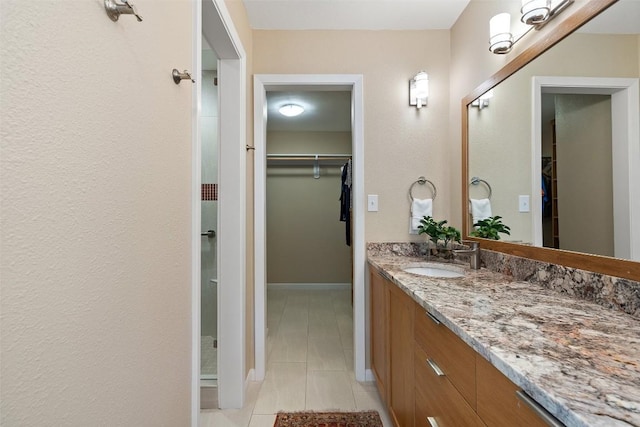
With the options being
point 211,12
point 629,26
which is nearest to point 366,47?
point 211,12

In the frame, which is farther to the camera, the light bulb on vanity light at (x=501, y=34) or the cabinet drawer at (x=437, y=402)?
the light bulb on vanity light at (x=501, y=34)

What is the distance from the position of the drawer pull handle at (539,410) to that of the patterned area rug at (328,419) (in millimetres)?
1338

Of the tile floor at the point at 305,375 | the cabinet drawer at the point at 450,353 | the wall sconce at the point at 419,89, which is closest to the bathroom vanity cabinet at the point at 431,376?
the cabinet drawer at the point at 450,353

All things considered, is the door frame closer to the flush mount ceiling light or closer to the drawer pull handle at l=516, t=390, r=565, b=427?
the drawer pull handle at l=516, t=390, r=565, b=427

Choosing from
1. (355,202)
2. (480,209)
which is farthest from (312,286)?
(480,209)

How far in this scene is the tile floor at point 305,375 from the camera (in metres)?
1.71

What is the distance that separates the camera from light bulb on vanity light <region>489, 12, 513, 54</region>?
144cm

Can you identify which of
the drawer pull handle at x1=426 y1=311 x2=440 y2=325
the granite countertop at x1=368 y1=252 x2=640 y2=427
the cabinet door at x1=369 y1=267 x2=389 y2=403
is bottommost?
the cabinet door at x1=369 y1=267 x2=389 y2=403

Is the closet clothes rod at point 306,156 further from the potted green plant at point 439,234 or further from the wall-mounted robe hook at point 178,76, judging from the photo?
the wall-mounted robe hook at point 178,76

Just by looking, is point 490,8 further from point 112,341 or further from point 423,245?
point 112,341

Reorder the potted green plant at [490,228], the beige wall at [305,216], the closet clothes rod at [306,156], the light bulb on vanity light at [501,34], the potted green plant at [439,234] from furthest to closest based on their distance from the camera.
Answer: the beige wall at [305,216], the closet clothes rod at [306,156], the potted green plant at [439,234], the potted green plant at [490,228], the light bulb on vanity light at [501,34]

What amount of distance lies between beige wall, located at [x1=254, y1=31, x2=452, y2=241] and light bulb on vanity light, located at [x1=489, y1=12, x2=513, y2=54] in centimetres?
66

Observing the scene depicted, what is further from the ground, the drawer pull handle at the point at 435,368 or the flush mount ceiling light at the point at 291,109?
the flush mount ceiling light at the point at 291,109

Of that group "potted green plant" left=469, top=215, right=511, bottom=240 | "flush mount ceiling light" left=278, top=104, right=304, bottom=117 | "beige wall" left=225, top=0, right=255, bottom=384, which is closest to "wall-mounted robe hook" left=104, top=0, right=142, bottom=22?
"beige wall" left=225, top=0, right=255, bottom=384
